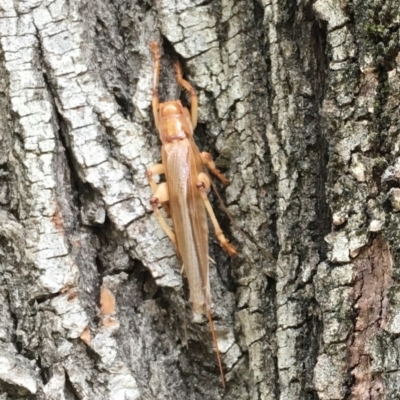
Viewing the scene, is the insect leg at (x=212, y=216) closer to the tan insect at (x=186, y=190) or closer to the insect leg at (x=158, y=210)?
the tan insect at (x=186, y=190)

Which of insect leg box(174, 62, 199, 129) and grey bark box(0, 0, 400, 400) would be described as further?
insect leg box(174, 62, 199, 129)

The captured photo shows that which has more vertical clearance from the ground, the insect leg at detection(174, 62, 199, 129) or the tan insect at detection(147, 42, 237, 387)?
the insect leg at detection(174, 62, 199, 129)

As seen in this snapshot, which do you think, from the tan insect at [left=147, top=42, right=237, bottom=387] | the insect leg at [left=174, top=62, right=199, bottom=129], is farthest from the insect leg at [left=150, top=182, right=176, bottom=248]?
the insect leg at [left=174, top=62, right=199, bottom=129]

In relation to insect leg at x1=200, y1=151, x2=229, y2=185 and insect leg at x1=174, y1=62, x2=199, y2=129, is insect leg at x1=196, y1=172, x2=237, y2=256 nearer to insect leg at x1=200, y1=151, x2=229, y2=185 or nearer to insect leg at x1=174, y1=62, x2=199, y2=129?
insect leg at x1=200, y1=151, x2=229, y2=185

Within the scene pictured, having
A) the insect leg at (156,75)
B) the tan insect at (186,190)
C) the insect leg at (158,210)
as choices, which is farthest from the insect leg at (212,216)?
the insect leg at (156,75)

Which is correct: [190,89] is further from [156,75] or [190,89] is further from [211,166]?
[211,166]

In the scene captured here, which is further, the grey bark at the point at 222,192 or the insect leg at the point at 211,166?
the insect leg at the point at 211,166
